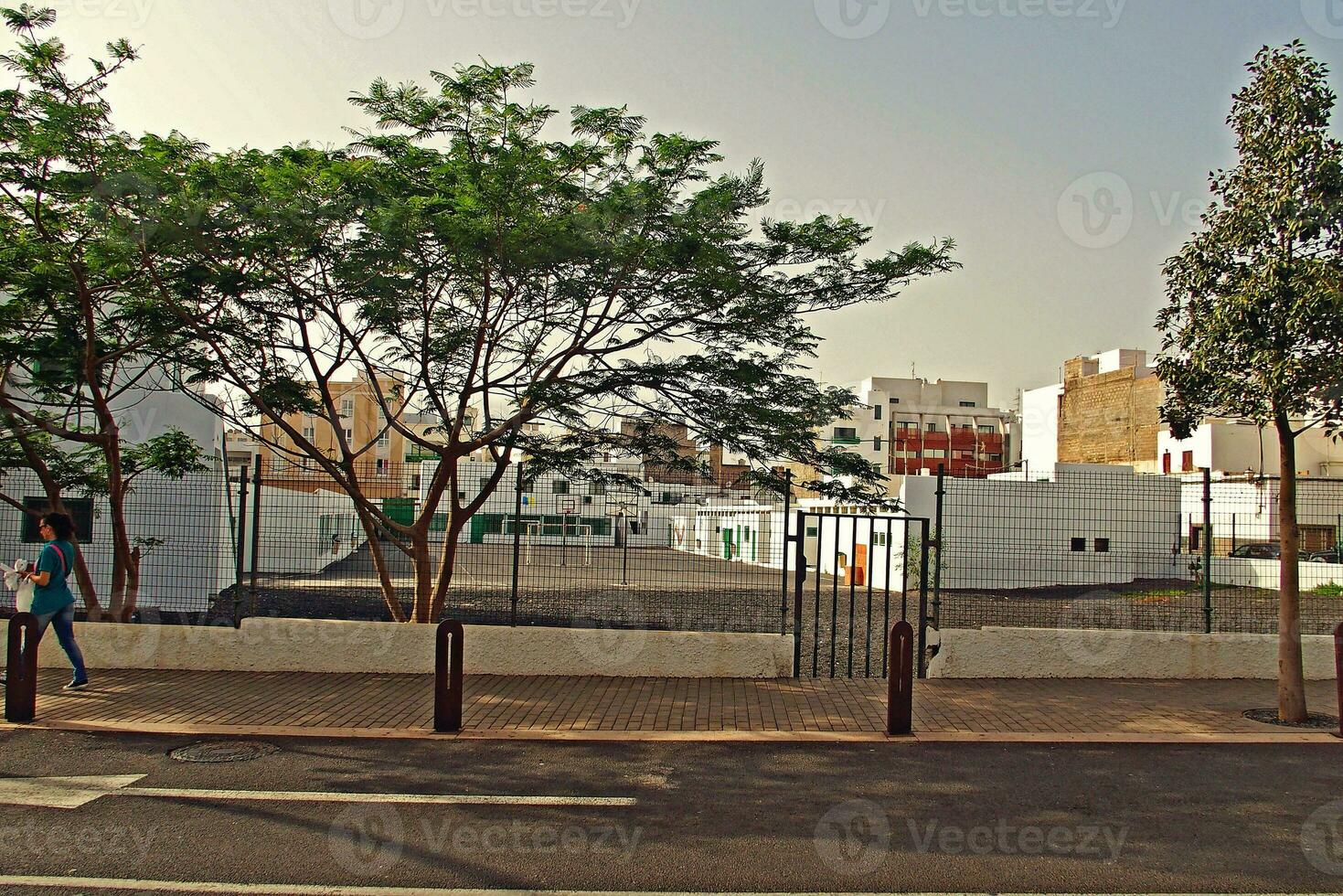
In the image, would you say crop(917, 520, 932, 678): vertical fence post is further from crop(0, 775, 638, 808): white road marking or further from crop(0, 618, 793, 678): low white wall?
crop(0, 775, 638, 808): white road marking

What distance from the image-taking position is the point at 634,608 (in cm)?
1212

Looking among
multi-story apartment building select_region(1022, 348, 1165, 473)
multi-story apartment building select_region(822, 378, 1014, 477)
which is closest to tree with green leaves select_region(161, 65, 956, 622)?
multi-story apartment building select_region(1022, 348, 1165, 473)

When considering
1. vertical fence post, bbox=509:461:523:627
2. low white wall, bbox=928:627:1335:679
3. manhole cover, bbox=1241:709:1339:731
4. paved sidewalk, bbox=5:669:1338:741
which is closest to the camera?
paved sidewalk, bbox=5:669:1338:741

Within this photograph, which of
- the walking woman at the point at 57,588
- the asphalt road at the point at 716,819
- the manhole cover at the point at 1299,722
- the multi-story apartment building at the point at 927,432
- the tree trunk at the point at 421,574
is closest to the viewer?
the asphalt road at the point at 716,819

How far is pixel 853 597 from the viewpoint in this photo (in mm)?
10922

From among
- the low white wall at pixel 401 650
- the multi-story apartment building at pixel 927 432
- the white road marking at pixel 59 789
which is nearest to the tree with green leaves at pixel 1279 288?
the low white wall at pixel 401 650

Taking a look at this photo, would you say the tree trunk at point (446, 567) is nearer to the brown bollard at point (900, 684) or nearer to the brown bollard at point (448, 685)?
the brown bollard at point (448, 685)

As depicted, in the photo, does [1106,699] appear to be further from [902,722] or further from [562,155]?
[562,155]

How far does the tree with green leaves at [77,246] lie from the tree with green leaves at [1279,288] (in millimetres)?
10208

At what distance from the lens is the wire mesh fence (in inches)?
512

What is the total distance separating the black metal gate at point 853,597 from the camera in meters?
11.3

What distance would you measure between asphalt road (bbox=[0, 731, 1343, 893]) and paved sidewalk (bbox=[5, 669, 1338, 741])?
46 cm

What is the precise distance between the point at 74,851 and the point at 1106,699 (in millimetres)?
9414

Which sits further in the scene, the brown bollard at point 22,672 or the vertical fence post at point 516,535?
the vertical fence post at point 516,535
